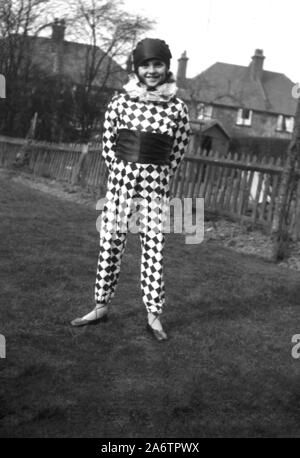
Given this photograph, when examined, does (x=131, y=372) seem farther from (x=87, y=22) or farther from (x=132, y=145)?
(x=87, y=22)

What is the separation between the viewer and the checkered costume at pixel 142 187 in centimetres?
378

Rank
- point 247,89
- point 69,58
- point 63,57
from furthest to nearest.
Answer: point 247,89 < point 69,58 < point 63,57

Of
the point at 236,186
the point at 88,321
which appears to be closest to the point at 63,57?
the point at 236,186

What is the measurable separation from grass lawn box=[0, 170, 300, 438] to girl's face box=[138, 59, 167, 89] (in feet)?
5.57

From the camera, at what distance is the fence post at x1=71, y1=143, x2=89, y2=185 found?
47.6ft

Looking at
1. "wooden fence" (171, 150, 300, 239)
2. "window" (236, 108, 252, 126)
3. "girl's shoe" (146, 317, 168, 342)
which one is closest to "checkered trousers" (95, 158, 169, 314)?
"girl's shoe" (146, 317, 168, 342)

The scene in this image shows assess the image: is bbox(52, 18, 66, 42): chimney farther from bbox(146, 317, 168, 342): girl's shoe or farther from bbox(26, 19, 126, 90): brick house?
bbox(146, 317, 168, 342): girl's shoe

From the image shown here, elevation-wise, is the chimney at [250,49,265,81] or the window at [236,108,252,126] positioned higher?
the chimney at [250,49,265,81]

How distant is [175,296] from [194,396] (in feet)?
6.67

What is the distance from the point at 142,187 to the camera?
3832 mm

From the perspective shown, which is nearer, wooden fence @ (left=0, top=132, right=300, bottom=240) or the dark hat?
the dark hat

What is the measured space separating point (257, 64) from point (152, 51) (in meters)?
54.9

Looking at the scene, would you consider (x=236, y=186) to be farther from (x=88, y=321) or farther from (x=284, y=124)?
(x=284, y=124)

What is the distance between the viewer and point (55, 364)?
10.7 ft
